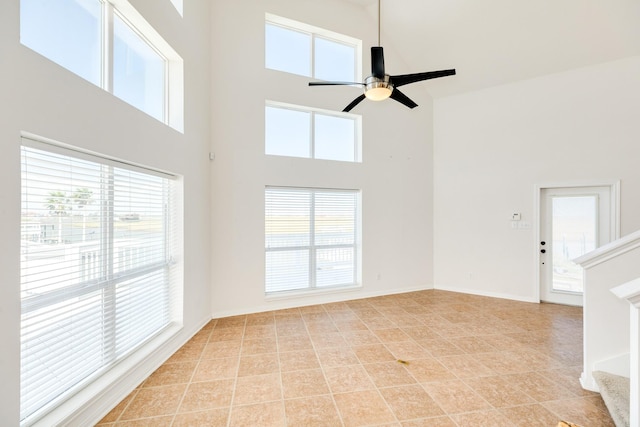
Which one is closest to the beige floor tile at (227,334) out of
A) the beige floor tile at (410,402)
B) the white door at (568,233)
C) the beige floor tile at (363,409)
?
the beige floor tile at (363,409)

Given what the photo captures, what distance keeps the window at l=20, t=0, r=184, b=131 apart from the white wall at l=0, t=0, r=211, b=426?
0.49ft

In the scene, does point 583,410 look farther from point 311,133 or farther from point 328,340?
point 311,133

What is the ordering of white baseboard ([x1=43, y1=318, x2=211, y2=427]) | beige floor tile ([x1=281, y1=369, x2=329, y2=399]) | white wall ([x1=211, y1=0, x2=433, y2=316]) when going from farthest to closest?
white wall ([x1=211, y1=0, x2=433, y2=316]) < beige floor tile ([x1=281, y1=369, x2=329, y2=399]) < white baseboard ([x1=43, y1=318, x2=211, y2=427])

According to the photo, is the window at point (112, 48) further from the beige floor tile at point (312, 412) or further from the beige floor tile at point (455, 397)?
the beige floor tile at point (455, 397)

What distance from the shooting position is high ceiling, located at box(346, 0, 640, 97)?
383cm

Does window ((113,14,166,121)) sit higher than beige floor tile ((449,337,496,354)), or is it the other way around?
window ((113,14,166,121))

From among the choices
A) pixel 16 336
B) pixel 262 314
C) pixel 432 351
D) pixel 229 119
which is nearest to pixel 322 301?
pixel 262 314

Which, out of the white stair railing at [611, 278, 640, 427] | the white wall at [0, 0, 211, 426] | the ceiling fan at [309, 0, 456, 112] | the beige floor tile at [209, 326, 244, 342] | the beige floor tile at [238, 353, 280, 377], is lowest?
the beige floor tile at [209, 326, 244, 342]

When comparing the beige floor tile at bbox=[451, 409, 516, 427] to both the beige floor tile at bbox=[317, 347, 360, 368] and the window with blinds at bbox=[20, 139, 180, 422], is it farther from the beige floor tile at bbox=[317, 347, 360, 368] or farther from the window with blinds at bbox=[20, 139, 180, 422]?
the window with blinds at bbox=[20, 139, 180, 422]

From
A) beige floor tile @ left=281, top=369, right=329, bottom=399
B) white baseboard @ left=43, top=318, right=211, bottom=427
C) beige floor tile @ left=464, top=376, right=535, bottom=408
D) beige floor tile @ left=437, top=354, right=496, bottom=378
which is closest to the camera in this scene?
white baseboard @ left=43, top=318, right=211, bottom=427

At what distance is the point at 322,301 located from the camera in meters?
4.64

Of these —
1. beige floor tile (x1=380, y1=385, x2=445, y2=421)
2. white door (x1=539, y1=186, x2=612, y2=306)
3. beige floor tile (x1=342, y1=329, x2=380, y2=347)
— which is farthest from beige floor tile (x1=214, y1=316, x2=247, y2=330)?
white door (x1=539, y1=186, x2=612, y2=306)

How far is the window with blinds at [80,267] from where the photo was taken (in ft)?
5.18

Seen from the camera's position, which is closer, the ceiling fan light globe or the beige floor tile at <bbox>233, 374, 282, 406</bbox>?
the beige floor tile at <bbox>233, 374, 282, 406</bbox>
